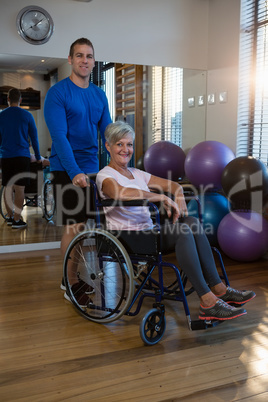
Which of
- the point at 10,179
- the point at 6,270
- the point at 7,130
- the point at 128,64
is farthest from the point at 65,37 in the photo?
the point at 6,270

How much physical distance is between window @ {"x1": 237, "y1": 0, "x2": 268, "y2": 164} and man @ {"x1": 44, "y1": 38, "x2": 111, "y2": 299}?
1.75 m

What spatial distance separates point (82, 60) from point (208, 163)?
149 centimetres

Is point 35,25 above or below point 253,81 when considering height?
above

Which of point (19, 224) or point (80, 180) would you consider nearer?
point (80, 180)

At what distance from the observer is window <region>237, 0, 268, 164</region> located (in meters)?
3.63

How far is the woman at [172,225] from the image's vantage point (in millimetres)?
1934

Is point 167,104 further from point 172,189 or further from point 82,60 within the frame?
point 172,189

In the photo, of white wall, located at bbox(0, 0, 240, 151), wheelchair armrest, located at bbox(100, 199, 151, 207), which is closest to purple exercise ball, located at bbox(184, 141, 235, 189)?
white wall, located at bbox(0, 0, 240, 151)

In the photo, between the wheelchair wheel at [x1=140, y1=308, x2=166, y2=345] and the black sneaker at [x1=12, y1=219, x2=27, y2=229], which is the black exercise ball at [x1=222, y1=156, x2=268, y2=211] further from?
the black sneaker at [x1=12, y1=219, x2=27, y2=229]

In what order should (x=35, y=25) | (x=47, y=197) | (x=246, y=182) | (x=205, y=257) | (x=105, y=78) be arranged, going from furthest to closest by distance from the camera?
1. (x=47, y=197)
2. (x=105, y=78)
3. (x=35, y=25)
4. (x=246, y=182)
5. (x=205, y=257)

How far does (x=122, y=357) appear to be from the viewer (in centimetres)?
181

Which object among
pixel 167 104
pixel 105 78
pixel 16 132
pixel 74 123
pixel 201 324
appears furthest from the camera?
pixel 167 104

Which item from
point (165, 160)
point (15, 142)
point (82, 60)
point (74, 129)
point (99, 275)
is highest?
point (82, 60)

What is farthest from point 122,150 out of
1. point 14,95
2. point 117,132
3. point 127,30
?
point 127,30
